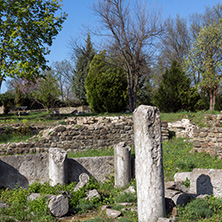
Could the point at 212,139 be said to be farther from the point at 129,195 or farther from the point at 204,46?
the point at 204,46

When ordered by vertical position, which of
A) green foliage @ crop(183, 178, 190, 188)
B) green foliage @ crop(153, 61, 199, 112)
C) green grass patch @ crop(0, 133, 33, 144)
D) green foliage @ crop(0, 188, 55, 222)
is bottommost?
green foliage @ crop(0, 188, 55, 222)

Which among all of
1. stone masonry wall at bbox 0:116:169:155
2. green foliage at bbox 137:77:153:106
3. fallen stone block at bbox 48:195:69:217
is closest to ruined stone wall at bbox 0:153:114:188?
fallen stone block at bbox 48:195:69:217

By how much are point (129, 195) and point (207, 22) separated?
88.9 feet

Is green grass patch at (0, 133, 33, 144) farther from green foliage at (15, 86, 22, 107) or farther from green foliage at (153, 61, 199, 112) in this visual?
green foliage at (15, 86, 22, 107)

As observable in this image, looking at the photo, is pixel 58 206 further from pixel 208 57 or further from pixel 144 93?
pixel 144 93

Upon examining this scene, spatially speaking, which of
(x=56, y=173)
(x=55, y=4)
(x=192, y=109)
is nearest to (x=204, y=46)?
(x=192, y=109)

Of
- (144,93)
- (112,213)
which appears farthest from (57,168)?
(144,93)

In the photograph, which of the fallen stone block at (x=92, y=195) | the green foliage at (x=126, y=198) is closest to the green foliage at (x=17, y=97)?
the fallen stone block at (x=92, y=195)

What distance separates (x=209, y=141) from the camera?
9.49 meters

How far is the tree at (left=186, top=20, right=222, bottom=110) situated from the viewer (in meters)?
21.4

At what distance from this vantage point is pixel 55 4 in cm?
1777

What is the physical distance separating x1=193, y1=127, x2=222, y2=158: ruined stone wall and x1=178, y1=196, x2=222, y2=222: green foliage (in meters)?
4.26

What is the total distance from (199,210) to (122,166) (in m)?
2.57

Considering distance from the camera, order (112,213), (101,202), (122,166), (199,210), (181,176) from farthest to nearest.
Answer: (122,166)
(181,176)
(101,202)
(112,213)
(199,210)
